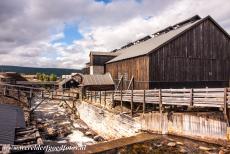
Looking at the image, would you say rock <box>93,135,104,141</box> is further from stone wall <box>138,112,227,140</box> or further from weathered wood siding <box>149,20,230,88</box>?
weathered wood siding <box>149,20,230,88</box>

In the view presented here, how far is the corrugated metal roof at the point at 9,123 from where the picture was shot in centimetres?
971

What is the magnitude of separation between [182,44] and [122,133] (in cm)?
1265

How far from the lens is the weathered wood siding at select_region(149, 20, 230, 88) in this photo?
2305 cm

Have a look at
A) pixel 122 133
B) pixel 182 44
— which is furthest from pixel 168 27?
pixel 122 133

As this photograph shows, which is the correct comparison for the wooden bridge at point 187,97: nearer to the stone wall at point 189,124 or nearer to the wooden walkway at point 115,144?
the stone wall at point 189,124

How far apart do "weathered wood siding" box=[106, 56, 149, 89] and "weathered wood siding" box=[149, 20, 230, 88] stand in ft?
2.17

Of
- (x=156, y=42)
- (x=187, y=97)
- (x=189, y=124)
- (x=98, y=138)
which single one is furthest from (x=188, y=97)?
(x=156, y=42)

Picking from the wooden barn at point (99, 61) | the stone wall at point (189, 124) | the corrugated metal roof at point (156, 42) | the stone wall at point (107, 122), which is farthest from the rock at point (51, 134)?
the wooden barn at point (99, 61)

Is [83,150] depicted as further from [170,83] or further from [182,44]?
[182,44]

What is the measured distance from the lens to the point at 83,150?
11.0m

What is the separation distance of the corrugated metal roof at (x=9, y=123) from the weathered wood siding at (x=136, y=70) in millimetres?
13069

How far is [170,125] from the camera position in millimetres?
13352

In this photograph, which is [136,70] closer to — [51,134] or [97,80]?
[97,80]

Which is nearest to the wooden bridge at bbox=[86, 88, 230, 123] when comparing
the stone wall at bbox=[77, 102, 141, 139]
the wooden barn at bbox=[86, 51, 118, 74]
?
the stone wall at bbox=[77, 102, 141, 139]
